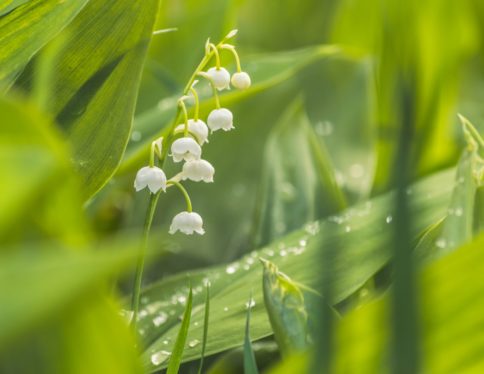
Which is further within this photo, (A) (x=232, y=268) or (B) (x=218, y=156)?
(B) (x=218, y=156)

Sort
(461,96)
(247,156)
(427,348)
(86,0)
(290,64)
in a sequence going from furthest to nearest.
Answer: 1. (461,96)
2. (247,156)
3. (290,64)
4. (86,0)
5. (427,348)

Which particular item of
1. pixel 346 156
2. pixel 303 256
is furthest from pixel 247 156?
pixel 303 256

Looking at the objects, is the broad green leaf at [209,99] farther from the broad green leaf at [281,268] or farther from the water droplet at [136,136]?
the broad green leaf at [281,268]

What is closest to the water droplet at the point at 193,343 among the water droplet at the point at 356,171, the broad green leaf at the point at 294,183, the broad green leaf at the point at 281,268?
the broad green leaf at the point at 281,268

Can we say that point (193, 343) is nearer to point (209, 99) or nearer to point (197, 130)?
point (197, 130)

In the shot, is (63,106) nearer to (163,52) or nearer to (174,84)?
(174,84)

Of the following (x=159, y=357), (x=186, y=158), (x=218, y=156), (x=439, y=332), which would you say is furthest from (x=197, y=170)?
(x=218, y=156)
